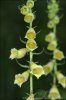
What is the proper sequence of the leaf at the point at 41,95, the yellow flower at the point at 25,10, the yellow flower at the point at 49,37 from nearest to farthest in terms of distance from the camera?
the yellow flower at the point at 25,10, the leaf at the point at 41,95, the yellow flower at the point at 49,37

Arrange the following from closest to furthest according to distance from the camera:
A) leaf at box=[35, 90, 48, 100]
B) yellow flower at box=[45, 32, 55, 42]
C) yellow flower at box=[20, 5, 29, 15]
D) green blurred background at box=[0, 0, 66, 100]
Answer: yellow flower at box=[20, 5, 29, 15]
leaf at box=[35, 90, 48, 100]
yellow flower at box=[45, 32, 55, 42]
green blurred background at box=[0, 0, 66, 100]

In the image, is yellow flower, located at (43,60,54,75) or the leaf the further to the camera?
yellow flower, located at (43,60,54,75)

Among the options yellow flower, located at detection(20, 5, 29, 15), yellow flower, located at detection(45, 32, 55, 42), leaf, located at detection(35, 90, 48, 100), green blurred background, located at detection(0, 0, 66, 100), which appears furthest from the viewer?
green blurred background, located at detection(0, 0, 66, 100)

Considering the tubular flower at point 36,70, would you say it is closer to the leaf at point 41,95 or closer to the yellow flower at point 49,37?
the leaf at point 41,95

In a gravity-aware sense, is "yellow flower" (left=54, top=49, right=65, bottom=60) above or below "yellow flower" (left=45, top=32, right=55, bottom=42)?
below

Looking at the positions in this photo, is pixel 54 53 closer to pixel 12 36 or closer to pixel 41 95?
pixel 41 95

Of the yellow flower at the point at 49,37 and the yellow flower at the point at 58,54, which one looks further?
the yellow flower at the point at 49,37

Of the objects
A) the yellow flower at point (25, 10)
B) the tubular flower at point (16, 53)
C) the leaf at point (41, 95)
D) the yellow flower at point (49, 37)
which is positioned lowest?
the leaf at point (41, 95)

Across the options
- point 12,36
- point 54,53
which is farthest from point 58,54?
point 12,36

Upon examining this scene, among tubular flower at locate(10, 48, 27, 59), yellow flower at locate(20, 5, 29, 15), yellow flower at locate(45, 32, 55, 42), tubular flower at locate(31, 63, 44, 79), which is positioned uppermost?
yellow flower at locate(20, 5, 29, 15)

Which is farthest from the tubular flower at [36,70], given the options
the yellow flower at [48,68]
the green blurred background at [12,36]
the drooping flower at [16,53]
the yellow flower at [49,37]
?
the green blurred background at [12,36]

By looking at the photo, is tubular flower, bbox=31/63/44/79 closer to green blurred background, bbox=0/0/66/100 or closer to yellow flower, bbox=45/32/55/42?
yellow flower, bbox=45/32/55/42

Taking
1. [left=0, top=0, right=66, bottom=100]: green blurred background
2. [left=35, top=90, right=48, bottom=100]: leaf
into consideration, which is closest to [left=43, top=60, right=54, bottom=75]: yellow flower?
[left=35, top=90, right=48, bottom=100]: leaf
